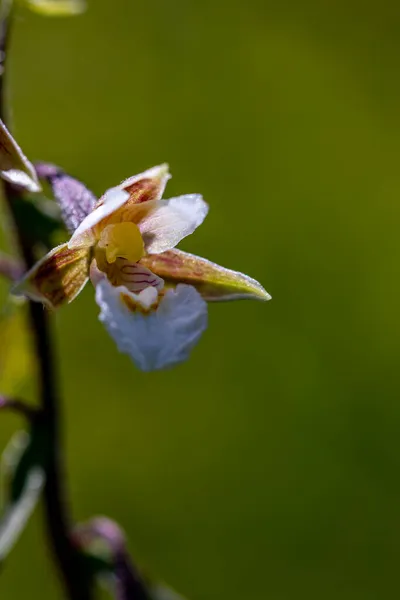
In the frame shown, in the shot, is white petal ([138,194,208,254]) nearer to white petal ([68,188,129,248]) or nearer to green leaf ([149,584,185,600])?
white petal ([68,188,129,248])

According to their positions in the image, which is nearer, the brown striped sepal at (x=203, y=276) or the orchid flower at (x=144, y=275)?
the orchid flower at (x=144, y=275)

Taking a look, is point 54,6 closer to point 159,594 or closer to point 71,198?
point 71,198

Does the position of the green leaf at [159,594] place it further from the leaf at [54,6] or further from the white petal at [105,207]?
the leaf at [54,6]

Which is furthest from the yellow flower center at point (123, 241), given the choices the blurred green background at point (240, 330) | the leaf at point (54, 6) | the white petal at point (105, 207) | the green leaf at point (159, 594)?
the blurred green background at point (240, 330)

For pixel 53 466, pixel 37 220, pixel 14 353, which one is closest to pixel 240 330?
pixel 14 353

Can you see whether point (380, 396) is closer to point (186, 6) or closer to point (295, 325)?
point (295, 325)

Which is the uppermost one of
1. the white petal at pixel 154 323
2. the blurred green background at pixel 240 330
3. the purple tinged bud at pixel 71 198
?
the purple tinged bud at pixel 71 198

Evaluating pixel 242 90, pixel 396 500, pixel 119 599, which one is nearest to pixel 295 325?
pixel 396 500
